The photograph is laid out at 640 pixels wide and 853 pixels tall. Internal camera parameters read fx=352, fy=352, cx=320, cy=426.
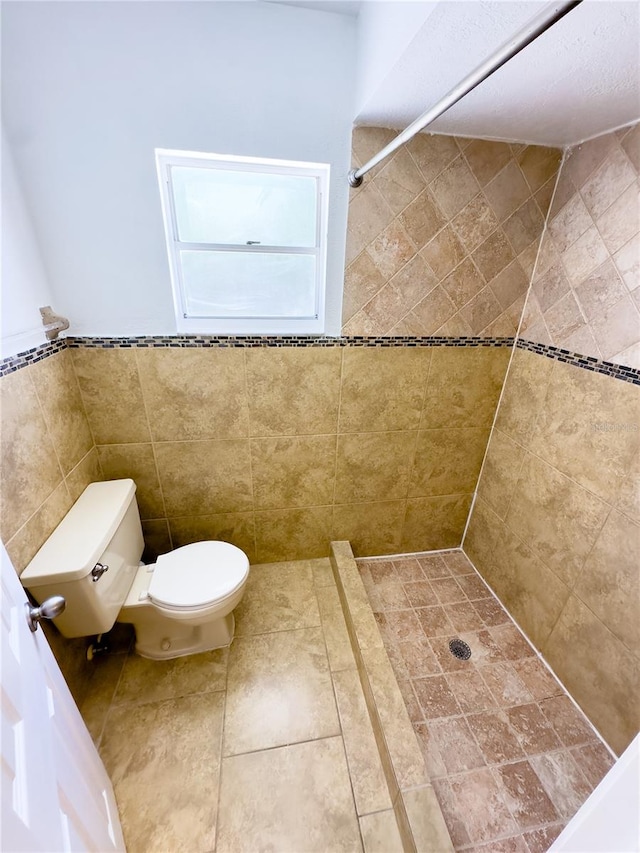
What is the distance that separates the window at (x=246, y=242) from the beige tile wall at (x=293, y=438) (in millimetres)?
160

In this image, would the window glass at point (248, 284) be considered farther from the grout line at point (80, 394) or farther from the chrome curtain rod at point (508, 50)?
the chrome curtain rod at point (508, 50)

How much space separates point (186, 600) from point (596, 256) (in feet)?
6.46

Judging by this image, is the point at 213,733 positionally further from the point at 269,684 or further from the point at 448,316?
the point at 448,316

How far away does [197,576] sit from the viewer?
1.42 metres

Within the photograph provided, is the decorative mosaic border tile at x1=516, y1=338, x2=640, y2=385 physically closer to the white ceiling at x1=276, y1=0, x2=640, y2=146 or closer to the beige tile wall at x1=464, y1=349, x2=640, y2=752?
the beige tile wall at x1=464, y1=349, x2=640, y2=752

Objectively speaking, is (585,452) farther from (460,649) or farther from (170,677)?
(170,677)

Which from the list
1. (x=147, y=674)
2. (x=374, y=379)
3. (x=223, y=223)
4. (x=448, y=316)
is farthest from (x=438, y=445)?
(x=147, y=674)

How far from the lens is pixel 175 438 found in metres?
1.58

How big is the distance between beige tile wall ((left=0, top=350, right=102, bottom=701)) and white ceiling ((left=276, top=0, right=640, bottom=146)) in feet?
4.67

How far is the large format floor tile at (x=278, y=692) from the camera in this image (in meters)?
1.29

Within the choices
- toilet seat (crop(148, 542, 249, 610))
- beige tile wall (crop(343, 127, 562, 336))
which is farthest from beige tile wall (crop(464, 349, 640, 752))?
toilet seat (crop(148, 542, 249, 610))

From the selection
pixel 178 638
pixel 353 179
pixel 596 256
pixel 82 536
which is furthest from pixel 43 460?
pixel 596 256

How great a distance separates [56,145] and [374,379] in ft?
4.58

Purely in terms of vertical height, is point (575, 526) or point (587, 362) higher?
point (587, 362)
